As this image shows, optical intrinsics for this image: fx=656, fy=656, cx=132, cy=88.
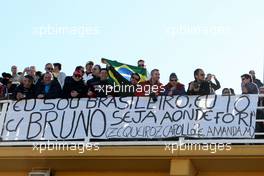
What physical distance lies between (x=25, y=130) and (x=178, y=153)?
10.1 feet

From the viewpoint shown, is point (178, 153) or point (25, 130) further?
point (25, 130)

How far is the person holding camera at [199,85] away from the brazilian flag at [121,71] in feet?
4.13

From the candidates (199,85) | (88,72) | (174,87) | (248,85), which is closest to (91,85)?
(88,72)

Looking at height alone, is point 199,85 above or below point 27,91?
above

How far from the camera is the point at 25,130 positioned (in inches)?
501

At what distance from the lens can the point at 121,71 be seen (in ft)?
46.0

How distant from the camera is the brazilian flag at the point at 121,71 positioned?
44.3 feet

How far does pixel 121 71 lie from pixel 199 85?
90.2 inches

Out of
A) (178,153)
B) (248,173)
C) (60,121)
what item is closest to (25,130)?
(60,121)

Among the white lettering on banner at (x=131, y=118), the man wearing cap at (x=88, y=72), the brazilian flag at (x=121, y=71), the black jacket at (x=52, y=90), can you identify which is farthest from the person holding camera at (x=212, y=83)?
the black jacket at (x=52, y=90)

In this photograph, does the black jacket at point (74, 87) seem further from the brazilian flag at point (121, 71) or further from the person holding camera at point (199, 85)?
the person holding camera at point (199, 85)

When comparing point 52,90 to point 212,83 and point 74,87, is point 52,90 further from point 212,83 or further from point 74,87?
point 212,83

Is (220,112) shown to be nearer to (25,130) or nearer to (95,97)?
(95,97)

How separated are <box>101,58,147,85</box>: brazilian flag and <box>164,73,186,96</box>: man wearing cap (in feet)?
2.63
